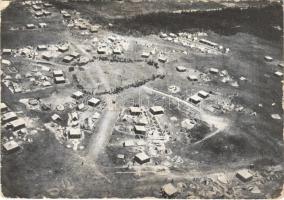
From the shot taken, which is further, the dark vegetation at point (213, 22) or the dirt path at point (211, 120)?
the dark vegetation at point (213, 22)

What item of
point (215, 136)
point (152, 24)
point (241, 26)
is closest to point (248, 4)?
point (241, 26)

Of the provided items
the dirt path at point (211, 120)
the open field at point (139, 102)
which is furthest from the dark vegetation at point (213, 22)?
the dirt path at point (211, 120)

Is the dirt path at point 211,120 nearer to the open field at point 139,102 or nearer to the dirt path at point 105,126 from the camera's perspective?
the open field at point 139,102

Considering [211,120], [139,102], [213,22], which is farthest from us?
[213,22]

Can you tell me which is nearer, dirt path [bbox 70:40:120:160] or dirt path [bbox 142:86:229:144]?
dirt path [bbox 70:40:120:160]

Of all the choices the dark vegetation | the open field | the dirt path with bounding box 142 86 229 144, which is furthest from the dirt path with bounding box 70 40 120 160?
the dark vegetation

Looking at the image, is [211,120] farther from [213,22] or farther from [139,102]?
[213,22]

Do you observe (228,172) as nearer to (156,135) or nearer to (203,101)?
(156,135)

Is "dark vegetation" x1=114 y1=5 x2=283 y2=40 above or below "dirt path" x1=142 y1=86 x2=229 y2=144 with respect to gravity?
above

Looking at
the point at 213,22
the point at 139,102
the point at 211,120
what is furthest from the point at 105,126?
the point at 213,22

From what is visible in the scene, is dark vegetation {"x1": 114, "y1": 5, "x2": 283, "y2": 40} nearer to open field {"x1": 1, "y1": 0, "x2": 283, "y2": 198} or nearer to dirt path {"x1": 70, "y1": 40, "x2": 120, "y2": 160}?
open field {"x1": 1, "y1": 0, "x2": 283, "y2": 198}

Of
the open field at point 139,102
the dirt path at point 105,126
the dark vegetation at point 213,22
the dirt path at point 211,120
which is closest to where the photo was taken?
the open field at point 139,102
